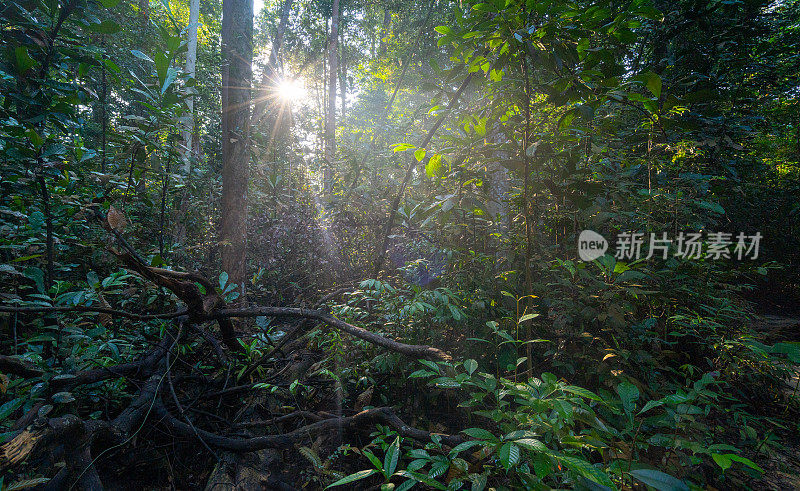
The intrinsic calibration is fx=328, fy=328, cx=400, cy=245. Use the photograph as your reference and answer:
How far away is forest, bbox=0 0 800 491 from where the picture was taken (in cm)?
146

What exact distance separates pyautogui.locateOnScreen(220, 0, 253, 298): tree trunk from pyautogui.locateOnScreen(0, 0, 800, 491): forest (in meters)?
0.02

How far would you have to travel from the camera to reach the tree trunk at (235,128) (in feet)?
11.9

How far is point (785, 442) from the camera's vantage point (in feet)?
8.23

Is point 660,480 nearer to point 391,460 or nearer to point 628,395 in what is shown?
point 628,395

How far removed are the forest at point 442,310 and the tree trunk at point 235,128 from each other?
0.02 m

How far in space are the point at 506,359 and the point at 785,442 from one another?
242 cm

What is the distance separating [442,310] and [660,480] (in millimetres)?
1379

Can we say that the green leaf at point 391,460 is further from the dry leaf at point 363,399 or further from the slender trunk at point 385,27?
the slender trunk at point 385,27

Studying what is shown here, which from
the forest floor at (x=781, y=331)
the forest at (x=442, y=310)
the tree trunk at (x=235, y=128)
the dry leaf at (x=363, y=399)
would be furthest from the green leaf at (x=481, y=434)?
the tree trunk at (x=235, y=128)

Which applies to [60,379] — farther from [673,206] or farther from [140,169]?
[673,206]

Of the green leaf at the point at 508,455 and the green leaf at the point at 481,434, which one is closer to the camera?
the green leaf at the point at 508,455

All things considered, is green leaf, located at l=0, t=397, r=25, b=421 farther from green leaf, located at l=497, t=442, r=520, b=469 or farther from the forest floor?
the forest floor

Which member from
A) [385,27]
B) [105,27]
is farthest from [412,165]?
[385,27]

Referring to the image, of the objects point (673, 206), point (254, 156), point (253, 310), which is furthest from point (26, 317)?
point (673, 206)
